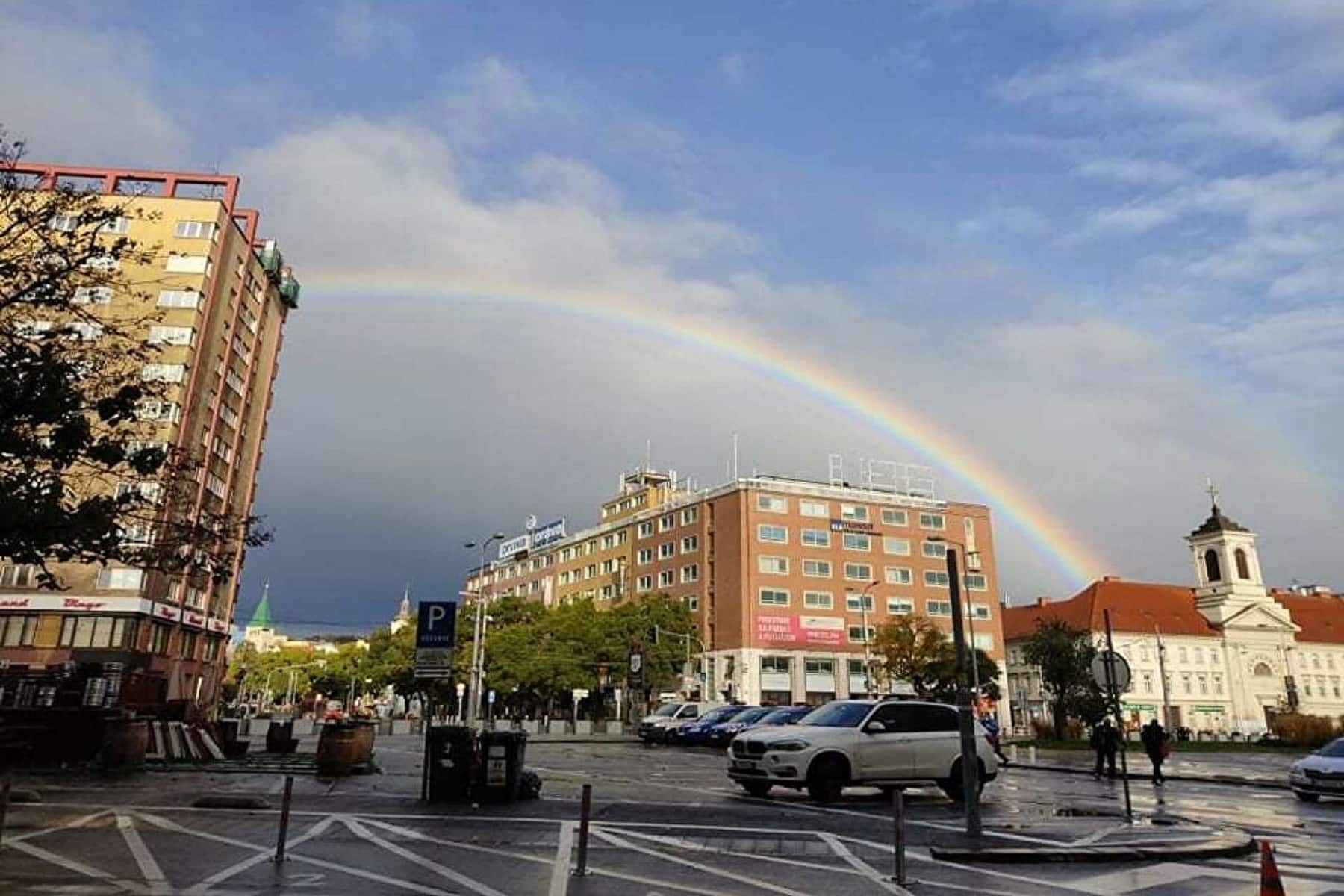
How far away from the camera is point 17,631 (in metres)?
54.7

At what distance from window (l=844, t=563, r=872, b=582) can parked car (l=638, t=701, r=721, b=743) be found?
40576 millimetres

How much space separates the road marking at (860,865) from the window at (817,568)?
235ft

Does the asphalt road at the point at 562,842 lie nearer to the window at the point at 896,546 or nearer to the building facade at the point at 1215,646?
the window at the point at 896,546

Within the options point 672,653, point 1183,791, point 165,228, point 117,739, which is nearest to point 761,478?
point 672,653

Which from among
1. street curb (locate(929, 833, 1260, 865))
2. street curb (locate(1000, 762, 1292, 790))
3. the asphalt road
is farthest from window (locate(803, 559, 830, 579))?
street curb (locate(929, 833, 1260, 865))

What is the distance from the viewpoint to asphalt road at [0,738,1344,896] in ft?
29.7

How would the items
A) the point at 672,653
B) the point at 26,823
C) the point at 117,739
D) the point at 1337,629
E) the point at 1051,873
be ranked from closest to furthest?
the point at 1051,873
the point at 26,823
the point at 117,739
the point at 672,653
the point at 1337,629

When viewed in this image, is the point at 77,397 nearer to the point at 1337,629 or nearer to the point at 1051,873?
the point at 1051,873

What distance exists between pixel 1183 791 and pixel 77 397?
24.8m

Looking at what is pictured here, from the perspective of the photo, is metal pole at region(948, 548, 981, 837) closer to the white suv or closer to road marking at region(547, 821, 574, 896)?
the white suv

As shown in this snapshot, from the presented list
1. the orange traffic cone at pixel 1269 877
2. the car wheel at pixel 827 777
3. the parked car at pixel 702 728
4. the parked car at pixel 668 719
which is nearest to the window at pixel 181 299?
the parked car at pixel 668 719

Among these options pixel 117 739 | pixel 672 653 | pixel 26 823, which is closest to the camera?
pixel 26 823

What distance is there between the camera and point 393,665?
84312 mm

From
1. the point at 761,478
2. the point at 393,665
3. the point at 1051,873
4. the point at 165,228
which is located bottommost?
the point at 1051,873
